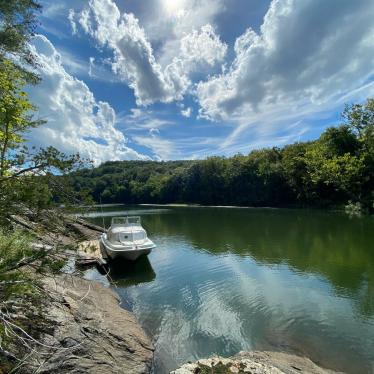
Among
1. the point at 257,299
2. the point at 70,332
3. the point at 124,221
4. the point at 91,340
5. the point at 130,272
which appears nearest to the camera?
the point at 70,332

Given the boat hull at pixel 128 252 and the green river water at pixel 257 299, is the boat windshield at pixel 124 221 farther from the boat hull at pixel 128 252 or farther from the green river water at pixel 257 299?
the boat hull at pixel 128 252

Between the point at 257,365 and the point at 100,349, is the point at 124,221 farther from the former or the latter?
the point at 257,365

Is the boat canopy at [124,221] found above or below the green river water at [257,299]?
above

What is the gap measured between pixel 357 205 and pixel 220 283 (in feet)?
156

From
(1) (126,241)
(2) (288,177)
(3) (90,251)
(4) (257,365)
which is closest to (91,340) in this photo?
(3) (90,251)

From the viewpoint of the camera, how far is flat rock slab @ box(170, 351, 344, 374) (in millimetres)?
7328

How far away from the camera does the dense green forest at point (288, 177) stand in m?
61.5

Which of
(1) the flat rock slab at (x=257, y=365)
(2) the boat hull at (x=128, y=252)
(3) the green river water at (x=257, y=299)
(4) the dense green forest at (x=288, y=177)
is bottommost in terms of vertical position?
(3) the green river water at (x=257, y=299)

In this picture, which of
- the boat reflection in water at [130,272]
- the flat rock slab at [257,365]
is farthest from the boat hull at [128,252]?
the flat rock slab at [257,365]

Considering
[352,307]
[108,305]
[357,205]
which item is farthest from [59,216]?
[357,205]

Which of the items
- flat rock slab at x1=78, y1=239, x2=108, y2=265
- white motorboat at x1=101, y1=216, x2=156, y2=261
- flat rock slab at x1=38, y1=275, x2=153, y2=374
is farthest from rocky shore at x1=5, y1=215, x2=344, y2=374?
white motorboat at x1=101, y1=216, x2=156, y2=261

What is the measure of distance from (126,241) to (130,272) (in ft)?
8.33

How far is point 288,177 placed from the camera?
8012 centimetres

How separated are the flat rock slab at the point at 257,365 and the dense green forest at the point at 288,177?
1288 inches
